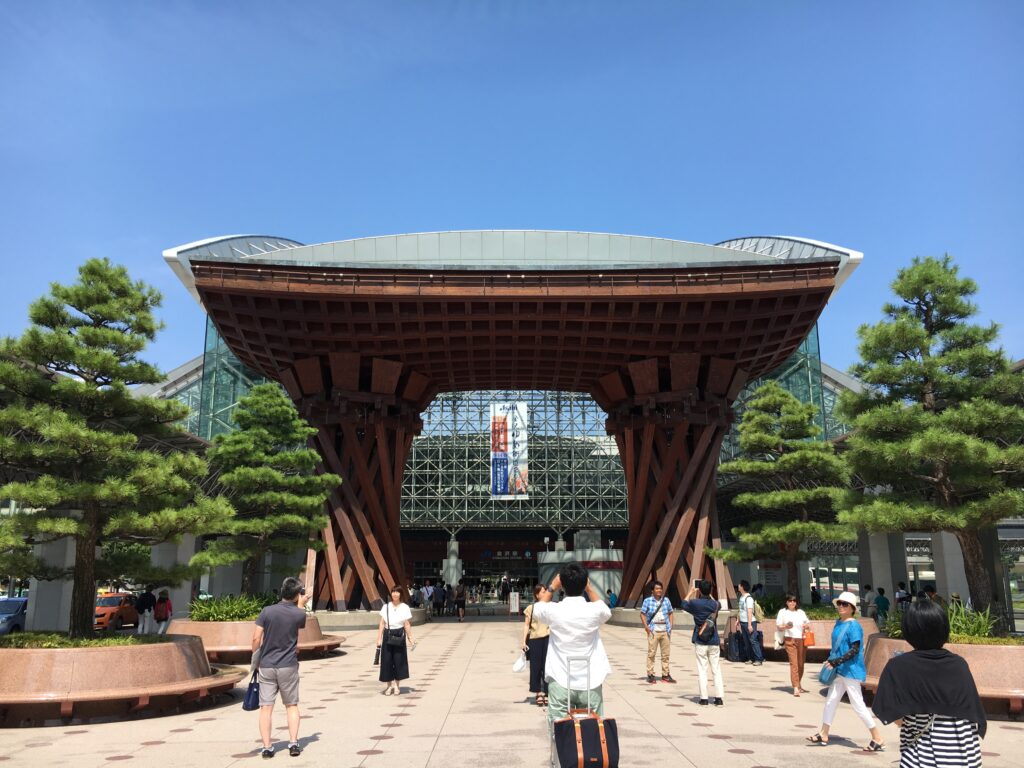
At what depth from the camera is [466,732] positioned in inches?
323

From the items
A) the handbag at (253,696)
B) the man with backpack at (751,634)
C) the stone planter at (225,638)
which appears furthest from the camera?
the man with backpack at (751,634)

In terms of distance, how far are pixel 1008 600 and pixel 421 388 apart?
1923cm

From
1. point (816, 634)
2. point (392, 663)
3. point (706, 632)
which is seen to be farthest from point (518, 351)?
point (706, 632)

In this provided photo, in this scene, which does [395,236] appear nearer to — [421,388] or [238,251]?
[238,251]

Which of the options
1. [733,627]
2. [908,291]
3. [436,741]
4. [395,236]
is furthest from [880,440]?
[395,236]

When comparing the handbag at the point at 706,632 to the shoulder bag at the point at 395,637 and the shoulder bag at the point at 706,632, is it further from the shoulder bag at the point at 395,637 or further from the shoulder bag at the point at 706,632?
the shoulder bag at the point at 395,637

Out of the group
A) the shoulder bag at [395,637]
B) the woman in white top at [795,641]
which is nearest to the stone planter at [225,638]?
the shoulder bag at [395,637]

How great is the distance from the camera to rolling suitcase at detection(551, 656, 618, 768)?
14.8 ft

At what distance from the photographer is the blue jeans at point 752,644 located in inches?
595

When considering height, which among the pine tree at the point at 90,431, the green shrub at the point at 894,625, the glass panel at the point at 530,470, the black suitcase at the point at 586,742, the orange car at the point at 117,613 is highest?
the glass panel at the point at 530,470

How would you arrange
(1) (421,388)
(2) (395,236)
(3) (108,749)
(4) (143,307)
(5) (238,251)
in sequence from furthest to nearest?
1. (5) (238,251)
2. (2) (395,236)
3. (1) (421,388)
4. (4) (143,307)
5. (3) (108,749)

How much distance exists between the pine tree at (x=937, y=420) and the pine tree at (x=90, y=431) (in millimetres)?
9736

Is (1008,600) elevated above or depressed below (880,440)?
below

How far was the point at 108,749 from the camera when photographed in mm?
7527
